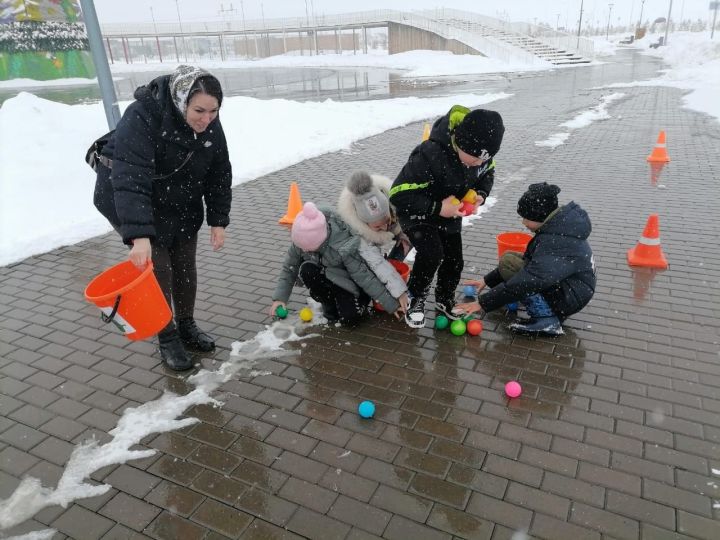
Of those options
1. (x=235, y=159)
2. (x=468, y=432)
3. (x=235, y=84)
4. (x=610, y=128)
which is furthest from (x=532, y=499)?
(x=235, y=84)

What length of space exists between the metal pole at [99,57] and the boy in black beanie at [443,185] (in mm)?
5683

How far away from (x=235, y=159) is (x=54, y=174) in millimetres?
3068

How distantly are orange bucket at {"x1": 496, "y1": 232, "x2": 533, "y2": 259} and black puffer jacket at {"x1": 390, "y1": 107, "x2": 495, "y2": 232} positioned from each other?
1037mm

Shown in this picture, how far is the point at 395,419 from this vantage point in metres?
3.16

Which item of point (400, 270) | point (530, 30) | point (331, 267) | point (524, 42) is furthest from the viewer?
point (530, 30)

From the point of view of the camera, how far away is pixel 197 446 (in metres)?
3.00

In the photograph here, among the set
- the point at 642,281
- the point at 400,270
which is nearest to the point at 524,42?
the point at 642,281

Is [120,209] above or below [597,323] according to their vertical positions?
above

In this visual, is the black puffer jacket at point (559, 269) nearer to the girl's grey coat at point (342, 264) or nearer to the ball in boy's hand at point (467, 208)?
the ball in boy's hand at point (467, 208)

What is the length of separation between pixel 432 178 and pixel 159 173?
5.95 feet

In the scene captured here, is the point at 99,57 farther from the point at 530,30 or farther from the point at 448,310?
the point at 530,30

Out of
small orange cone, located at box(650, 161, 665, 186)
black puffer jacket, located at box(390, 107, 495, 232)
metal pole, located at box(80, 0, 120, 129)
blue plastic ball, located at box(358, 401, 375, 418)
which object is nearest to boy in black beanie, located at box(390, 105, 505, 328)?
black puffer jacket, located at box(390, 107, 495, 232)

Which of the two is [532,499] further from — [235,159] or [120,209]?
[235,159]

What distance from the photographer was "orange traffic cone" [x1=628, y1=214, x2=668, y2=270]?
16.6 feet
